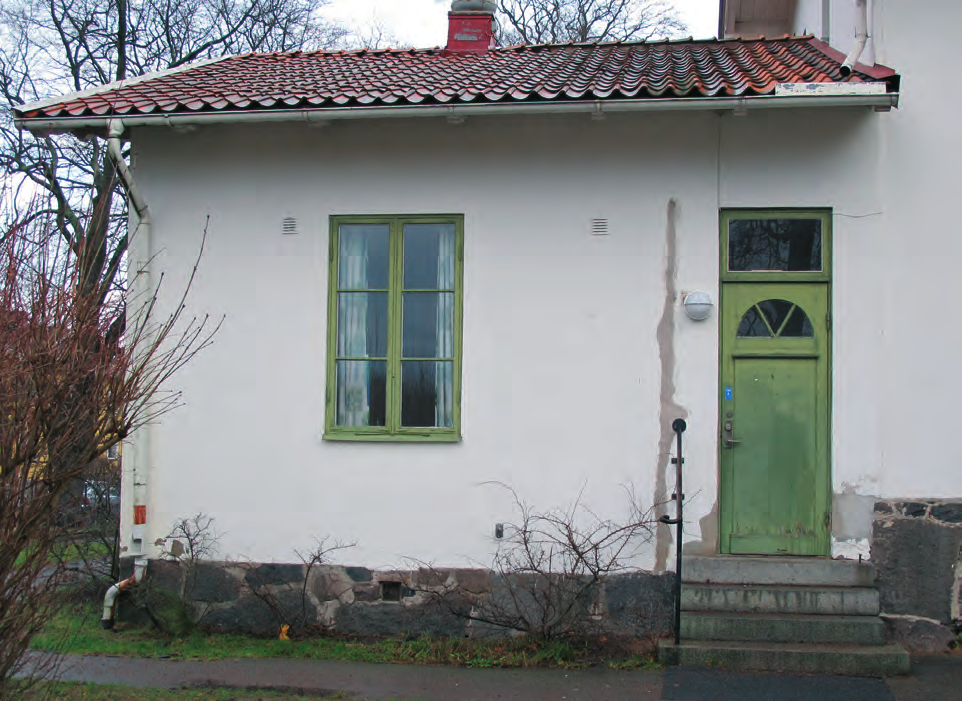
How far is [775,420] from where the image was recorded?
709 centimetres

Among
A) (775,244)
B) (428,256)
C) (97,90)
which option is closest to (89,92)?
(97,90)

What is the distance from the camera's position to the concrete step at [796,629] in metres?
6.46

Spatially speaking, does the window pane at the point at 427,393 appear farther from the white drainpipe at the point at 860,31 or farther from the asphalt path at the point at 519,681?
the white drainpipe at the point at 860,31

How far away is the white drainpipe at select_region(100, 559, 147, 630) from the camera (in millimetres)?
7355

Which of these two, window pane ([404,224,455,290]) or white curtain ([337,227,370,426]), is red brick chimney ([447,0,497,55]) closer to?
window pane ([404,224,455,290])

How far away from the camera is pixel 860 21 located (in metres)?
7.20

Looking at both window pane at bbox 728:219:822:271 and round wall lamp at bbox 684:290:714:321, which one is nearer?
round wall lamp at bbox 684:290:714:321

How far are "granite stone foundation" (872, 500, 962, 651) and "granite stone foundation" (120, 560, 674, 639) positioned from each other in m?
1.63

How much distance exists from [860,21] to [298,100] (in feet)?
14.9

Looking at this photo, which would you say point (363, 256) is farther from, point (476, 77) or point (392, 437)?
point (476, 77)

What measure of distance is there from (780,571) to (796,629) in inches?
19.4

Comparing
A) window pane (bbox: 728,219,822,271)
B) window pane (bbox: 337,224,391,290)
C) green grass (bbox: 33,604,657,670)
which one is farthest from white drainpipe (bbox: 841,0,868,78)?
green grass (bbox: 33,604,657,670)

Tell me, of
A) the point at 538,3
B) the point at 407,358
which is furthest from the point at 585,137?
the point at 538,3

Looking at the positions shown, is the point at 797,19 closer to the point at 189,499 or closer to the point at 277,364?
the point at 277,364
